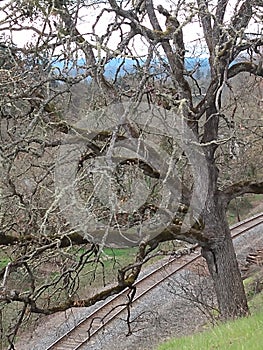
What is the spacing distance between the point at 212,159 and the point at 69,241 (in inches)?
104

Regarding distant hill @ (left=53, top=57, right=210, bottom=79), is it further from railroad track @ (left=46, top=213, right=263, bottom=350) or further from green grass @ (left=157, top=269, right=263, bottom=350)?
railroad track @ (left=46, top=213, right=263, bottom=350)

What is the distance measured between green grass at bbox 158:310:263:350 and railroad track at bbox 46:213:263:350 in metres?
3.21

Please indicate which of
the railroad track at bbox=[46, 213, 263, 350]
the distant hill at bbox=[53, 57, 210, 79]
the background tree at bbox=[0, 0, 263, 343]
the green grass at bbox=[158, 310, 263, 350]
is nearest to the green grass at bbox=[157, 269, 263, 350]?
the green grass at bbox=[158, 310, 263, 350]

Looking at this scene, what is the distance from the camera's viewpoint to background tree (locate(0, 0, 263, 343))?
6.90 m

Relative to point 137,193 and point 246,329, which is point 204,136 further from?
point 246,329

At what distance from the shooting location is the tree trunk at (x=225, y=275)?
8953 millimetres

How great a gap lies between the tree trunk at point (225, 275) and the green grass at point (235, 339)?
7.24ft

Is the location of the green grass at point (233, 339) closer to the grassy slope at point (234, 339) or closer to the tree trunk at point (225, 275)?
the grassy slope at point (234, 339)

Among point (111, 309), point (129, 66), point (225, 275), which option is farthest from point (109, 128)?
point (111, 309)

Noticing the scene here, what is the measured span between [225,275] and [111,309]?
295 cm

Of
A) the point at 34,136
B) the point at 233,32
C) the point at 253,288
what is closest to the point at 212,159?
A: the point at 233,32

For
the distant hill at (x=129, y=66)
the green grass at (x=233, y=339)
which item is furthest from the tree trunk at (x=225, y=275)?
the distant hill at (x=129, y=66)

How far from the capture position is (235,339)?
5.76m

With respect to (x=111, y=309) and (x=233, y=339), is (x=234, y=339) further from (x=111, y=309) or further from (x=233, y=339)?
(x=111, y=309)
